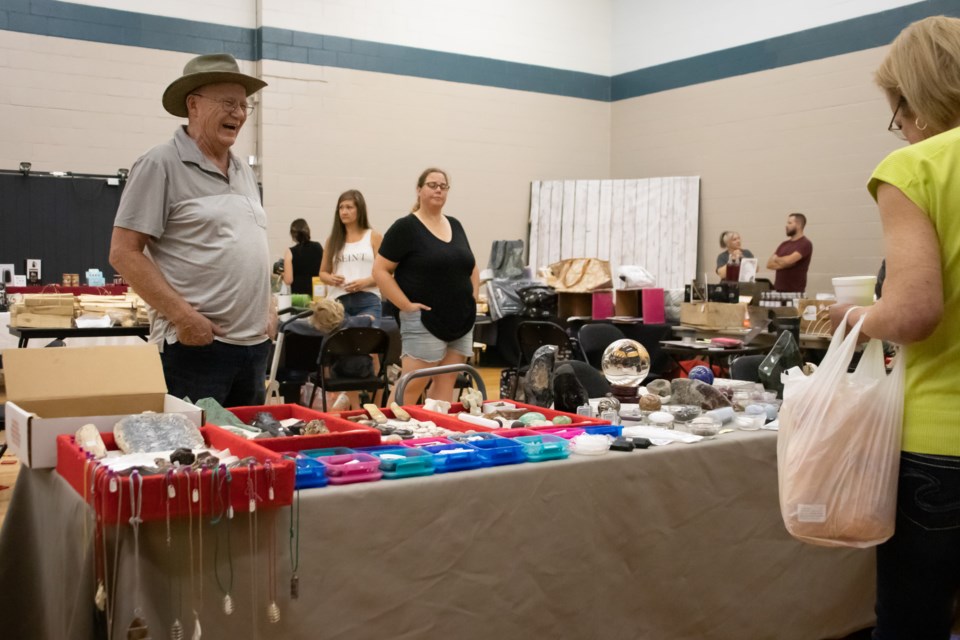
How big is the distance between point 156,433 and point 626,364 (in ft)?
5.30

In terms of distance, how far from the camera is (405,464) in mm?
1841

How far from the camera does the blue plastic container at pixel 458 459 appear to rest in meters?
1.89

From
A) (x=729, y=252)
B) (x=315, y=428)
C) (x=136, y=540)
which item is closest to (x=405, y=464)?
(x=315, y=428)

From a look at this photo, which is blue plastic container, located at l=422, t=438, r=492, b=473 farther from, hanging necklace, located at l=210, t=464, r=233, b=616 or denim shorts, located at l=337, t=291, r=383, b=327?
denim shorts, located at l=337, t=291, r=383, b=327

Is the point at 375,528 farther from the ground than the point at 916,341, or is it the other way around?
the point at 916,341

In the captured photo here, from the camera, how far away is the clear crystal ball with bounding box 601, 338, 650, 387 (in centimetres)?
300

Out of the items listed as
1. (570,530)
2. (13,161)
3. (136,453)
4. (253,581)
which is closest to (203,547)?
(253,581)

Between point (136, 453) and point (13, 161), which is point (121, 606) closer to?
point (136, 453)

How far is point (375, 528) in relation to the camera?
1762 mm

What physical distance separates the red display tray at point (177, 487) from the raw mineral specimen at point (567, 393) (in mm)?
1150

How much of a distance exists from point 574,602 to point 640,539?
0.23 meters

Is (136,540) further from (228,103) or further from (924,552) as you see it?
(228,103)

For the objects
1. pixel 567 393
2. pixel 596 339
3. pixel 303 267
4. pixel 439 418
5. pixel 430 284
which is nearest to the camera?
pixel 439 418

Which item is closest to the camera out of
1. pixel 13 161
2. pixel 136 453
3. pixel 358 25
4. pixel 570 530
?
pixel 136 453
